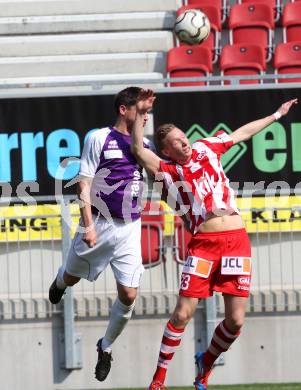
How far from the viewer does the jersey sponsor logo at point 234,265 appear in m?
8.27

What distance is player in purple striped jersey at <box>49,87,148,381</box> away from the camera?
858cm

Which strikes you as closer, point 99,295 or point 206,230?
point 206,230

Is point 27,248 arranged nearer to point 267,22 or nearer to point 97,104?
point 97,104

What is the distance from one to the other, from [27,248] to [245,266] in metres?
3.80

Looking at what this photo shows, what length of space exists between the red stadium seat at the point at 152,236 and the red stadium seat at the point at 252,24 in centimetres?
646

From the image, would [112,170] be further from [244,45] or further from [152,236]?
[244,45]

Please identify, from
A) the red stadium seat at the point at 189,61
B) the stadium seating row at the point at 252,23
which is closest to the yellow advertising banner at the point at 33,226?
the red stadium seat at the point at 189,61

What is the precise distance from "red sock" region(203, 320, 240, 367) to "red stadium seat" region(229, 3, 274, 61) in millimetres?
9416

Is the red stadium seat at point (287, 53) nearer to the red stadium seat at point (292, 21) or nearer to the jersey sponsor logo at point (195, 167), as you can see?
the red stadium seat at point (292, 21)

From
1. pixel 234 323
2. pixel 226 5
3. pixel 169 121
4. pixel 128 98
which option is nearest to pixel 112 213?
pixel 128 98

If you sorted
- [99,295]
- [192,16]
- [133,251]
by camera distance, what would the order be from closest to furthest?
[133,251]
[99,295]
[192,16]

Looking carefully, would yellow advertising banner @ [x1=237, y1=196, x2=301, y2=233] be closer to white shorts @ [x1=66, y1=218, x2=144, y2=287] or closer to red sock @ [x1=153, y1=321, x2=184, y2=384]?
white shorts @ [x1=66, y1=218, x2=144, y2=287]

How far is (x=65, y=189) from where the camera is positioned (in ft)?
40.9

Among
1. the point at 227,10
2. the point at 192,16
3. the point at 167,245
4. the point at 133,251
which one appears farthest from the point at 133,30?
the point at 133,251
